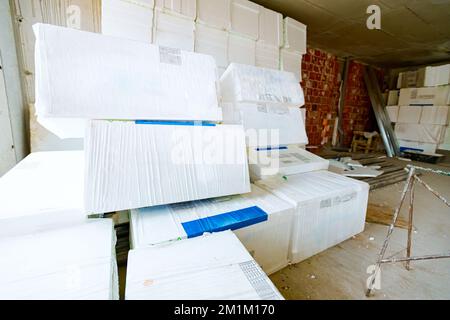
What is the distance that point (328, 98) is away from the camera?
4191mm

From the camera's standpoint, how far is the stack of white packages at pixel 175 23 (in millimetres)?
1659

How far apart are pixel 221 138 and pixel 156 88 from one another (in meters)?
0.41

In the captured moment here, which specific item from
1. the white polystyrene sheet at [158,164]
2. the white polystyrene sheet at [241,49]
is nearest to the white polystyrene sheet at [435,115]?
the white polystyrene sheet at [241,49]

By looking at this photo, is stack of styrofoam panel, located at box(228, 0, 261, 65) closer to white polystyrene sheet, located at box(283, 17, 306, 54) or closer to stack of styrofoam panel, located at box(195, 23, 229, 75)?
stack of styrofoam panel, located at box(195, 23, 229, 75)

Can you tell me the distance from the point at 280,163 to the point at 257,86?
1.91 feet

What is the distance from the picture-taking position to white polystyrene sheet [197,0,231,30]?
180cm

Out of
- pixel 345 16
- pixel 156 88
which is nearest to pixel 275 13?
pixel 345 16

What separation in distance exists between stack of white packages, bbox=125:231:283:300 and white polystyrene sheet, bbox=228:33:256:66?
1834 millimetres

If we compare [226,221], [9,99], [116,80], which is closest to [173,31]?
[116,80]

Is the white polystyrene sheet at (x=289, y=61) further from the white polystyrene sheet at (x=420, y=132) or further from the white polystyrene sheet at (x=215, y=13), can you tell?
Result: the white polystyrene sheet at (x=420, y=132)

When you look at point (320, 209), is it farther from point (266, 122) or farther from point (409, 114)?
point (409, 114)

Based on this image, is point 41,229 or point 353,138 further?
point 353,138
